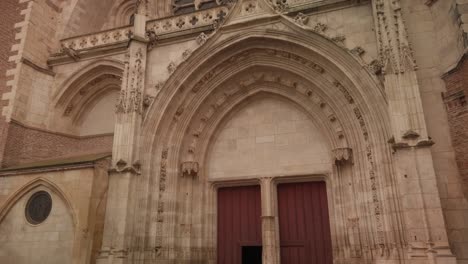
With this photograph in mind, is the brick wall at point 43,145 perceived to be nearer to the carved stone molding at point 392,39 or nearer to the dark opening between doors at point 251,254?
the dark opening between doors at point 251,254

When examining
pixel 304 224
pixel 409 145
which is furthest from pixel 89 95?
pixel 409 145

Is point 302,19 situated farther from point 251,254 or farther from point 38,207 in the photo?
point 38,207

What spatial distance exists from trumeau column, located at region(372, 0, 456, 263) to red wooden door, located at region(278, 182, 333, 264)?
A: 1.93m

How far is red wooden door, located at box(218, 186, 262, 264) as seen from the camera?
25.1ft

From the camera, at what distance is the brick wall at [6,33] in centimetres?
899

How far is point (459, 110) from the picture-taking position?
19.9 feet

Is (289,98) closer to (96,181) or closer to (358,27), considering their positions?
(358,27)

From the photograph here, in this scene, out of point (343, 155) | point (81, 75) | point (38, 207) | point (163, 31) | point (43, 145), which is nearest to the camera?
point (343, 155)

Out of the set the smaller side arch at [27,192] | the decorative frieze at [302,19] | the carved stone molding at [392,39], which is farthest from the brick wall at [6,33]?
the carved stone molding at [392,39]

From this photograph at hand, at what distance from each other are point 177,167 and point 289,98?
2.88m

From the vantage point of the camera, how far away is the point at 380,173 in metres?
6.18

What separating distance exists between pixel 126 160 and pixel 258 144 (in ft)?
9.32

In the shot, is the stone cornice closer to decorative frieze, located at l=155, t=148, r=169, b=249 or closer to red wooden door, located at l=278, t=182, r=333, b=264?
decorative frieze, located at l=155, t=148, r=169, b=249

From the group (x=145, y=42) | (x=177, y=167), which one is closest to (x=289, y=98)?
(x=177, y=167)
